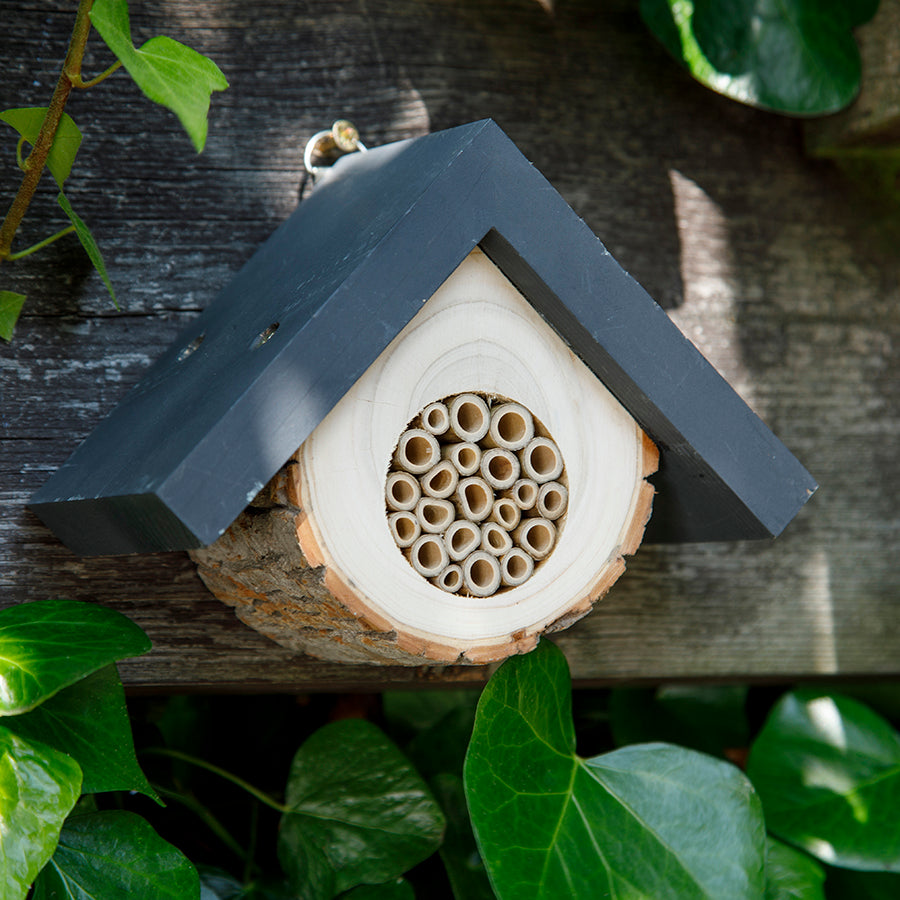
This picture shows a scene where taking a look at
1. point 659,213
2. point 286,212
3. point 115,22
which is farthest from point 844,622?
point 115,22

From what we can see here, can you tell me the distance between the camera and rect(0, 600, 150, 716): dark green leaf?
646 mm

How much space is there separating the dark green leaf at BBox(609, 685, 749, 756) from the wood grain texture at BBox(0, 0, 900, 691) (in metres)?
0.18

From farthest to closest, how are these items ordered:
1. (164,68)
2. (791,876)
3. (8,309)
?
1. (791,876)
2. (8,309)
3. (164,68)

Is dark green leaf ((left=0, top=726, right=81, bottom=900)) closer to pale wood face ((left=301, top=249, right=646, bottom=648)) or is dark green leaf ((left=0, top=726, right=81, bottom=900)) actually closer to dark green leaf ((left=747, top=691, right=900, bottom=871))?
pale wood face ((left=301, top=249, right=646, bottom=648))

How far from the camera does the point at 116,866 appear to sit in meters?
0.74

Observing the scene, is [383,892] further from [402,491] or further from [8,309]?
[8,309]

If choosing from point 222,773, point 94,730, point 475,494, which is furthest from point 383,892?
point 475,494

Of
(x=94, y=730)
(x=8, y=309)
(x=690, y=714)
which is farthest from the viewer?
(x=690, y=714)

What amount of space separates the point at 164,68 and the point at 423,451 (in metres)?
0.32

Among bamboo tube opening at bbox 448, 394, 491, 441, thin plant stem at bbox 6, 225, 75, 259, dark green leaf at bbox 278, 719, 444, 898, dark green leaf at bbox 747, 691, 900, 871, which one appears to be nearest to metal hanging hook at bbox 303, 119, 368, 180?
thin plant stem at bbox 6, 225, 75, 259

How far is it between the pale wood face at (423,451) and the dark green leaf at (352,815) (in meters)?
0.30

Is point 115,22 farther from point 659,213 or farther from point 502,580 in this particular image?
point 659,213

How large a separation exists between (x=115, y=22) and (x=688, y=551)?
2.62ft

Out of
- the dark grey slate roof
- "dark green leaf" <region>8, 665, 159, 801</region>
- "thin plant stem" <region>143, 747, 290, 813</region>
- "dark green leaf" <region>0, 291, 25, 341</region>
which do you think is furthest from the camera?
"thin plant stem" <region>143, 747, 290, 813</region>
